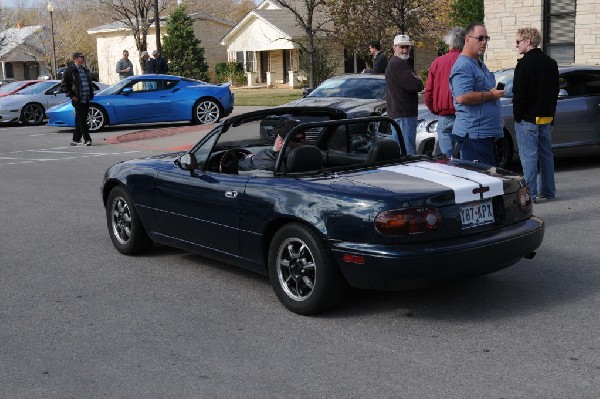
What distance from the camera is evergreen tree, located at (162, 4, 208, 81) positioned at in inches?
1922

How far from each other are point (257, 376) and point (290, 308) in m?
1.17

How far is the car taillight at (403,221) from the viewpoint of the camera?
514 cm

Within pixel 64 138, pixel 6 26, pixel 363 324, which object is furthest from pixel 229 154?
pixel 6 26

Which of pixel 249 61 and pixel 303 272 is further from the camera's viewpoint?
pixel 249 61

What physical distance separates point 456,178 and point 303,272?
3.93 ft

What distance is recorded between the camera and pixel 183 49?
162ft

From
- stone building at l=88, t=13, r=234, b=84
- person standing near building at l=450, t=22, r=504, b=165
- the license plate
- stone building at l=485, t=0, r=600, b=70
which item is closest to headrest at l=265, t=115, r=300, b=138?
the license plate

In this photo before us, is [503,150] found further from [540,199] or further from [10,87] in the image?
[10,87]

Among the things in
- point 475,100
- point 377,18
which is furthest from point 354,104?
point 377,18

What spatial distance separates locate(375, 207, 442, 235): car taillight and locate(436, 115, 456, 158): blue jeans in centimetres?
422

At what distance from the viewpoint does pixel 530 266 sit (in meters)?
6.75

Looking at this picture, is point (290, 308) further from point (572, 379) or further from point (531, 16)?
point (531, 16)

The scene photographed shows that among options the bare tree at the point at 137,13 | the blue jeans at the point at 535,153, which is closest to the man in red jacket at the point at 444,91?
the blue jeans at the point at 535,153

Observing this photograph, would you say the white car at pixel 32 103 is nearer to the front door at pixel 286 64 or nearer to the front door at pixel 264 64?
the front door at pixel 286 64
